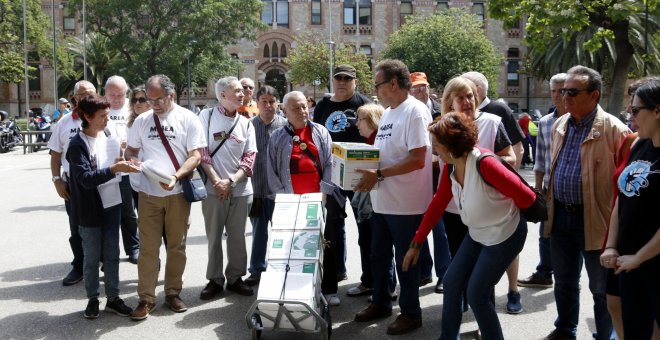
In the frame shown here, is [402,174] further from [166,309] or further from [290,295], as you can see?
[166,309]

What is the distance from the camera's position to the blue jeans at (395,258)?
4.89 meters

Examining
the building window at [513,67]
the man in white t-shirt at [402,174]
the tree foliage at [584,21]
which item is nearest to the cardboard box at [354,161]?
the man in white t-shirt at [402,174]

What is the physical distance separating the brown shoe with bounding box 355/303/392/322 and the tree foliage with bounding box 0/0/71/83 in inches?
1568

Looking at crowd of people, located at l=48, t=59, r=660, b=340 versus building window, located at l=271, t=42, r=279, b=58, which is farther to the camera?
building window, located at l=271, t=42, r=279, b=58

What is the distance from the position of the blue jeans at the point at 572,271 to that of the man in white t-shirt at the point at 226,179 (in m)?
2.93

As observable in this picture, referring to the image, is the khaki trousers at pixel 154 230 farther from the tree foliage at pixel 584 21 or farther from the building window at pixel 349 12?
the building window at pixel 349 12

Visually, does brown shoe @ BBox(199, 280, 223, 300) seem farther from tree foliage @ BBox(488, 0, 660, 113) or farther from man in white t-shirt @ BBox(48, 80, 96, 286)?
tree foliage @ BBox(488, 0, 660, 113)

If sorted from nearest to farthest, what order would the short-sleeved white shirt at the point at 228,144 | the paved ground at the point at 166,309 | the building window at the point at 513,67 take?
the paved ground at the point at 166,309, the short-sleeved white shirt at the point at 228,144, the building window at the point at 513,67

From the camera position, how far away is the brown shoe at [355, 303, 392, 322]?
532cm

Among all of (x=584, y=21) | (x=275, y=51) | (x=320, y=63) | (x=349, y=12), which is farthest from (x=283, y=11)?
(x=584, y=21)

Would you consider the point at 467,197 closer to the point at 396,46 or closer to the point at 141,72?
the point at 141,72

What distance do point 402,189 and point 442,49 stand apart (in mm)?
37305

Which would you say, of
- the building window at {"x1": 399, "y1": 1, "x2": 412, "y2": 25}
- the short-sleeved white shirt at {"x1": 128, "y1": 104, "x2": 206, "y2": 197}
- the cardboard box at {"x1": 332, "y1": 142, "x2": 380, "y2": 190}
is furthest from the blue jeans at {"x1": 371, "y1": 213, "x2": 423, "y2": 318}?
the building window at {"x1": 399, "y1": 1, "x2": 412, "y2": 25}

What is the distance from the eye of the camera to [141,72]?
117 feet
